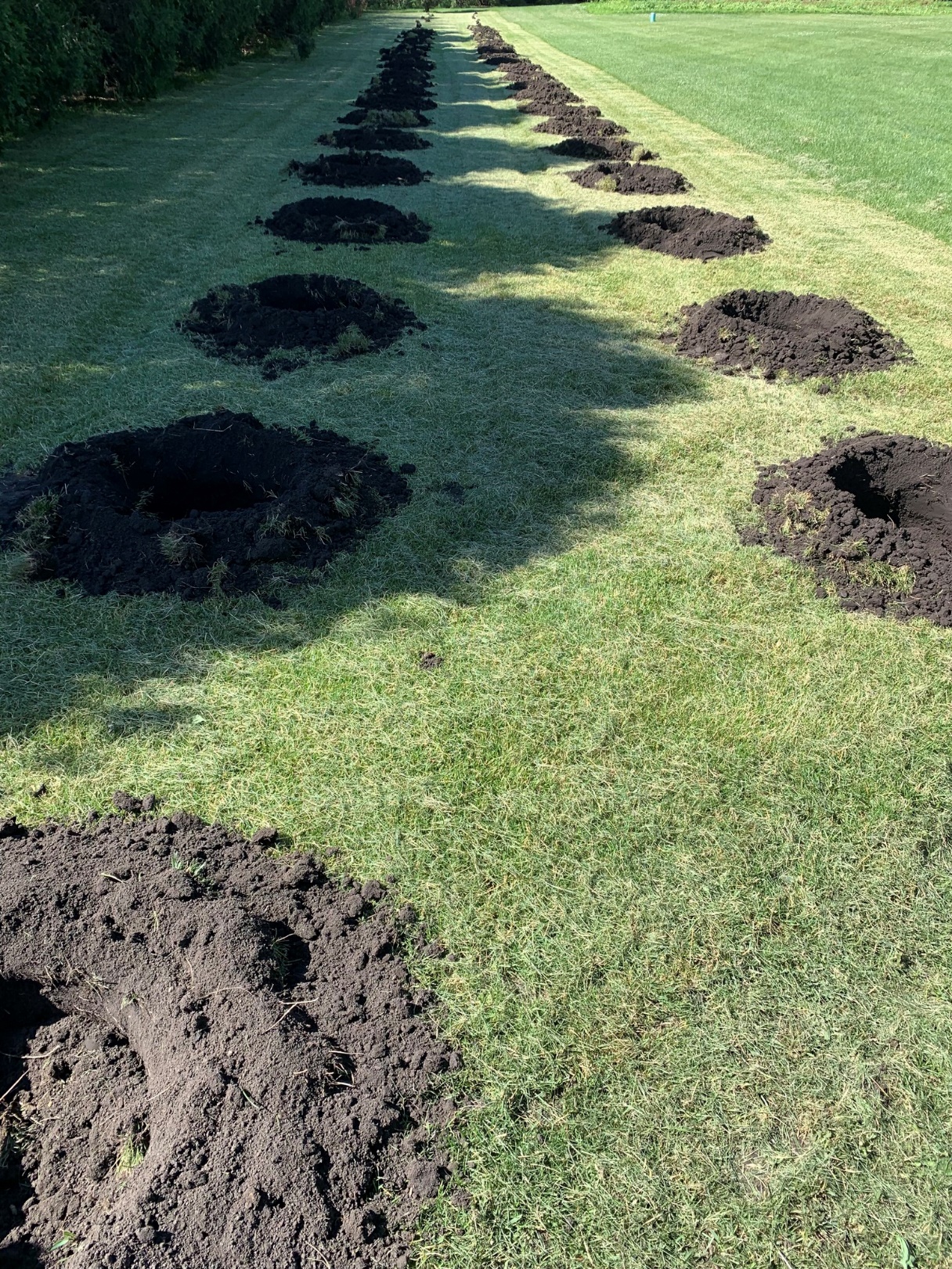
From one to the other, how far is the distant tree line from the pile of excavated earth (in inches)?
284

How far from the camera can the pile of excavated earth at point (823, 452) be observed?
4.00 meters

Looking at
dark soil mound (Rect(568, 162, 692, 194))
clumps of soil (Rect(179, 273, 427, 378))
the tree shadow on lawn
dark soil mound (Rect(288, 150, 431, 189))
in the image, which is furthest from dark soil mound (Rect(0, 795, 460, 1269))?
dark soil mound (Rect(568, 162, 692, 194))

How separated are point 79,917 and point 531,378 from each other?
4707 millimetres

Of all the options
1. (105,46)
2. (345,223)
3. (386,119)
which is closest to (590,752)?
(345,223)

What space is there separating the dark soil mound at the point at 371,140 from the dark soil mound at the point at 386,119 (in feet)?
2.52

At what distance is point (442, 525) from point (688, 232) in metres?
6.32

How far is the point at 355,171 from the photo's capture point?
10406 mm

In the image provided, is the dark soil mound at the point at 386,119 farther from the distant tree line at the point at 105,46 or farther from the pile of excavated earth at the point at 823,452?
the pile of excavated earth at the point at 823,452

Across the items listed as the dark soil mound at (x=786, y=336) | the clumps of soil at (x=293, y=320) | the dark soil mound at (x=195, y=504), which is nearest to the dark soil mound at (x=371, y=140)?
the clumps of soil at (x=293, y=320)

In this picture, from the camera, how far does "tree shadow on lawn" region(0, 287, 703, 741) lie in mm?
3387

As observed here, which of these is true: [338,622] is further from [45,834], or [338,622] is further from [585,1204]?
[585,1204]

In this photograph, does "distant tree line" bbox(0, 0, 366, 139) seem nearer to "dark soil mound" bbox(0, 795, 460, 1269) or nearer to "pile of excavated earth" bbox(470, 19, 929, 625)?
"pile of excavated earth" bbox(470, 19, 929, 625)

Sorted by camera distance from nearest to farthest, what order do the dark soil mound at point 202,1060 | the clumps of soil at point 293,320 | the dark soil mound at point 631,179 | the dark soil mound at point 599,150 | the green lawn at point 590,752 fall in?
the dark soil mound at point 202,1060, the green lawn at point 590,752, the clumps of soil at point 293,320, the dark soil mound at point 631,179, the dark soil mound at point 599,150

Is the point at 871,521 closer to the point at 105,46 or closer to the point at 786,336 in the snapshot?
the point at 786,336
